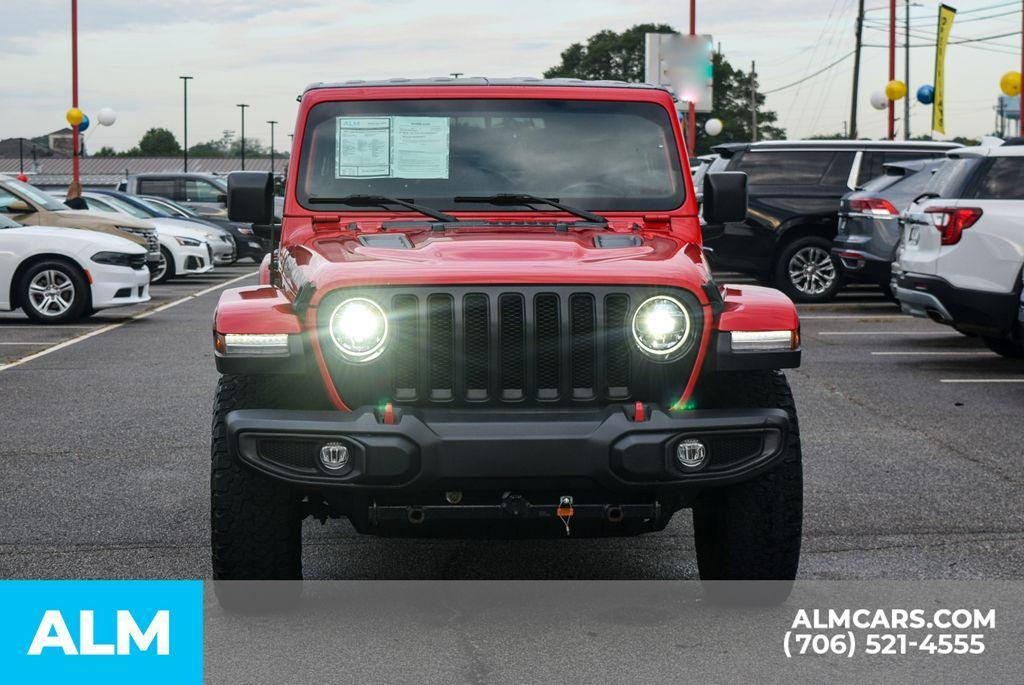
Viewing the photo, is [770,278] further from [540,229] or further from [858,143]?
[540,229]

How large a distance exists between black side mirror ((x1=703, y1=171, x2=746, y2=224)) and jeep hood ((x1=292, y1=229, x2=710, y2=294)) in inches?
34.1

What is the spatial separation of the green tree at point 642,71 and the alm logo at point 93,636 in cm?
10068

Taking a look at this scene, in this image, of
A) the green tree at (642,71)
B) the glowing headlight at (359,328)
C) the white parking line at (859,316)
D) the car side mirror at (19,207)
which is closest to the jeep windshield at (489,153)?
the glowing headlight at (359,328)

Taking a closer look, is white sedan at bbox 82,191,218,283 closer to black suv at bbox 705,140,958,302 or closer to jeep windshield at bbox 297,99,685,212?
black suv at bbox 705,140,958,302

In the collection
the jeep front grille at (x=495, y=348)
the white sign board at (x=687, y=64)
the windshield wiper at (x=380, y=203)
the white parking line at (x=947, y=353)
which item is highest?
the white sign board at (x=687, y=64)

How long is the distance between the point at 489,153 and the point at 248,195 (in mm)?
1051

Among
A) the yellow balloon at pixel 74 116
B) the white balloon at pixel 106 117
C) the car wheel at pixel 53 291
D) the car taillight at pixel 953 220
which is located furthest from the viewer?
the white balloon at pixel 106 117

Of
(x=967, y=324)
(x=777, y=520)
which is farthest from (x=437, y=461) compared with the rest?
(x=967, y=324)

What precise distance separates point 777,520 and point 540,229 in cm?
144

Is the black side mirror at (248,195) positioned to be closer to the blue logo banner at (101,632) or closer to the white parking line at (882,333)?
the blue logo banner at (101,632)

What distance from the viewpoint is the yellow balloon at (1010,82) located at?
2672 centimetres

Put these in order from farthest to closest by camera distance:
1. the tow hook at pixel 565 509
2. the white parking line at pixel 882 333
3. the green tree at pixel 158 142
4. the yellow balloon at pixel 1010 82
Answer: the green tree at pixel 158 142 < the yellow balloon at pixel 1010 82 < the white parking line at pixel 882 333 < the tow hook at pixel 565 509

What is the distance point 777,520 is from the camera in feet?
17.4

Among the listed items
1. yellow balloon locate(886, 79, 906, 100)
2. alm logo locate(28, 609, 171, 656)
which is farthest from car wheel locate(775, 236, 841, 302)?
yellow balloon locate(886, 79, 906, 100)
